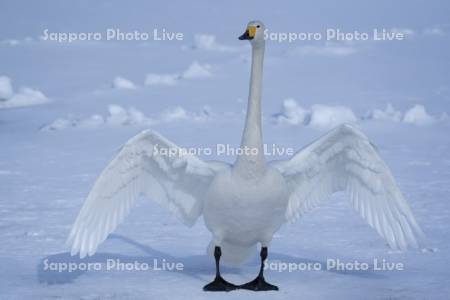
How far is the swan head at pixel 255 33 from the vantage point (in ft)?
21.6

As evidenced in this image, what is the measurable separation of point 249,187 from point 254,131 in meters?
0.42

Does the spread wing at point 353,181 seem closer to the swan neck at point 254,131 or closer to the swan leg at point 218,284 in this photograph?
the swan neck at point 254,131

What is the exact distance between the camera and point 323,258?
7.28 metres

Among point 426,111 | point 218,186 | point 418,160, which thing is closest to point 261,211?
point 218,186

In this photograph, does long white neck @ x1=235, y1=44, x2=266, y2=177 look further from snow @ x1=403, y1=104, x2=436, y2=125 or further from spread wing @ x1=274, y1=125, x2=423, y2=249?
snow @ x1=403, y1=104, x2=436, y2=125

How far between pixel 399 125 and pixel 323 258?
6.00 m

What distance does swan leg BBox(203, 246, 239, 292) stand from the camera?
6438mm

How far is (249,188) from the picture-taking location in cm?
628

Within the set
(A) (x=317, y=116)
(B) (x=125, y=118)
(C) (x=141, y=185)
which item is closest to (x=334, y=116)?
(A) (x=317, y=116)

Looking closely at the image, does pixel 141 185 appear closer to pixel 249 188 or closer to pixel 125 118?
pixel 249 188

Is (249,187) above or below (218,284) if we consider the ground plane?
above

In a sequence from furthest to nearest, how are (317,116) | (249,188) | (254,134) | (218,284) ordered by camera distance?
(317,116) → (218,284) → (254,134) → (249,188)

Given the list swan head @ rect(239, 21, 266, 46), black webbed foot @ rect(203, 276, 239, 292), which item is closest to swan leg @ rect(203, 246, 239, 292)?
black webbed foot @ rect(203, 276, 239, 292)

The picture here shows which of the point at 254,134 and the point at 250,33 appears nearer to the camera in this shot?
the point at 254,134
